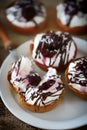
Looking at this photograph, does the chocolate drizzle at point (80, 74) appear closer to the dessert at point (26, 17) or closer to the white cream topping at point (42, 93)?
the white cream topping at point (42, 93)

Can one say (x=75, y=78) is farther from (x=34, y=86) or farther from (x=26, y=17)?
(x=26, y=17)

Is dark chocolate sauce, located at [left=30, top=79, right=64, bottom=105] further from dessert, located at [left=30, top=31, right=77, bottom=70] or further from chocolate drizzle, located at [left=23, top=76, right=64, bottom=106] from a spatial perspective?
dessert, located at [left=30, top=31, right=77, bottom=70]

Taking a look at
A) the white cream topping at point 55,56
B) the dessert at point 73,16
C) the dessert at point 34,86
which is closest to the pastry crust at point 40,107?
the dessert at point 34,86

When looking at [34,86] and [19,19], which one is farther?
[19,19]

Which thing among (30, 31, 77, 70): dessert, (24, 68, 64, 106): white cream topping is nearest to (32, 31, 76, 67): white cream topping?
(30, 31, 77, 70): dessert

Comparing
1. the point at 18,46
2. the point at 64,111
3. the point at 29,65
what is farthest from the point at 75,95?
the point at 18,46

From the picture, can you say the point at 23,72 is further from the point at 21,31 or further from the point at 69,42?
the point at 21,31

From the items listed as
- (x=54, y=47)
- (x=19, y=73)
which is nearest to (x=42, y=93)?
(x=19, y=73)
